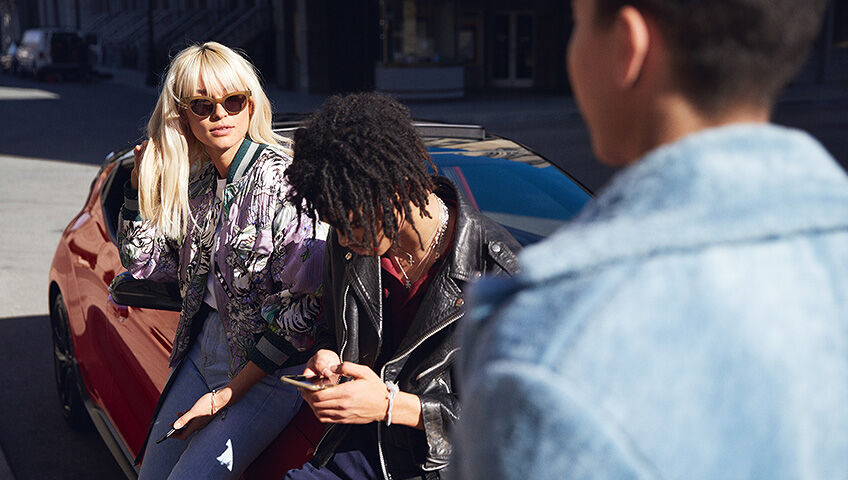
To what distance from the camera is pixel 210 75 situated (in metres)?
2.84

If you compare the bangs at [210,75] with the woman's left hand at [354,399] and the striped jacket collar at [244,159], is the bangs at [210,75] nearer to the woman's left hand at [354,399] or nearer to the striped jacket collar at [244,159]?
the striped jacket collar at [244,159]

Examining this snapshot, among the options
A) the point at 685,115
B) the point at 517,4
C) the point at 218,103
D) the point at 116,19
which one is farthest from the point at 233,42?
the point at 685,115

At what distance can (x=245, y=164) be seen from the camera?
2715mm

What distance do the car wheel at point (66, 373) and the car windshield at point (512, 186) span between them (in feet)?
7.28

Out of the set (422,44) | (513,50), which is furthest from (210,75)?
(513,50)

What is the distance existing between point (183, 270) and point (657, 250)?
7.51 feet

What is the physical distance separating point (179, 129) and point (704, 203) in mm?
2415

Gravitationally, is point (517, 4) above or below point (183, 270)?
above

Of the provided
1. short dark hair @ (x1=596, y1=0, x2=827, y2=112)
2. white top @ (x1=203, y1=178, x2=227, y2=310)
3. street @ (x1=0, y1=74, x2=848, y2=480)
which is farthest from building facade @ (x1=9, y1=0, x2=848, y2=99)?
short dark hair @ (x1=596, y1=0, x2=827, y2=112)

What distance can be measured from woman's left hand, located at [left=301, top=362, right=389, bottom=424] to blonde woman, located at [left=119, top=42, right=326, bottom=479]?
46 centimetres

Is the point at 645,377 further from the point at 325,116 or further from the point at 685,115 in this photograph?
the point at 325,116

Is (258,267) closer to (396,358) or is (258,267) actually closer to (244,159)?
(244,159)

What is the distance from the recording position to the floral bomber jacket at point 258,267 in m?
2.48

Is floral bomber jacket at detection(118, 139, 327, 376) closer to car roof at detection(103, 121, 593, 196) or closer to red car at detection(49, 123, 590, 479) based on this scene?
red car at detection(49, 123, 590, 479)
